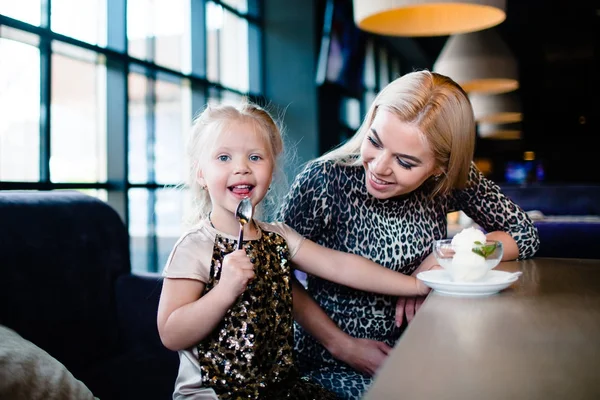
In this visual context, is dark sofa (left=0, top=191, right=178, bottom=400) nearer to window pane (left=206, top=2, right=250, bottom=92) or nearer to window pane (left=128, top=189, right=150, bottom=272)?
window pane (left=128, top=189, right=150, bottom=272)

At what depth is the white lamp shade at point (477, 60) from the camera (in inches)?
160

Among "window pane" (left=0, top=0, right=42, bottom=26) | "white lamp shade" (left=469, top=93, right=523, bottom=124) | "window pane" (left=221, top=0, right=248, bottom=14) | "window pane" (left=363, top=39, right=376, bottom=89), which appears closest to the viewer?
"window pane" (left=0, top=0, right=42, bottom=26)

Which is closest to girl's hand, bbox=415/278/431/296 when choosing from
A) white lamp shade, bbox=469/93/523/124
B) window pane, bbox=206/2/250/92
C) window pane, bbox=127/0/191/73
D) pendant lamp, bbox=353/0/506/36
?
pendant lamp, bbox=353/0/506/36

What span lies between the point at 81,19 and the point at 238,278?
3.00 m

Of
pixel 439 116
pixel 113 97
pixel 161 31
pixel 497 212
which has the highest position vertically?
pixel 161 31

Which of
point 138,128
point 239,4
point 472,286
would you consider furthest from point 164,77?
point 472,286

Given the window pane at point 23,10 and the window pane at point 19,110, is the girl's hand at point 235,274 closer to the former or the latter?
the window pane at point 19,110

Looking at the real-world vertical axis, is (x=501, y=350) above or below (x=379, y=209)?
below

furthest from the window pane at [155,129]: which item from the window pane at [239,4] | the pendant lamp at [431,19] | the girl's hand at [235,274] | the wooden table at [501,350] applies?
the wooden table at [501,350]

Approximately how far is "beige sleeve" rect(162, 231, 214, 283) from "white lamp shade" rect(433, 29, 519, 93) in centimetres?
317

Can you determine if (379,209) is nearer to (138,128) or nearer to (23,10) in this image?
(23,10)

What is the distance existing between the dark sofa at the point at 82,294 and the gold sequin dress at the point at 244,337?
0.45 meters

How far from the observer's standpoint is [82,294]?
171 cm

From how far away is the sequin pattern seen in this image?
1.19 metres
